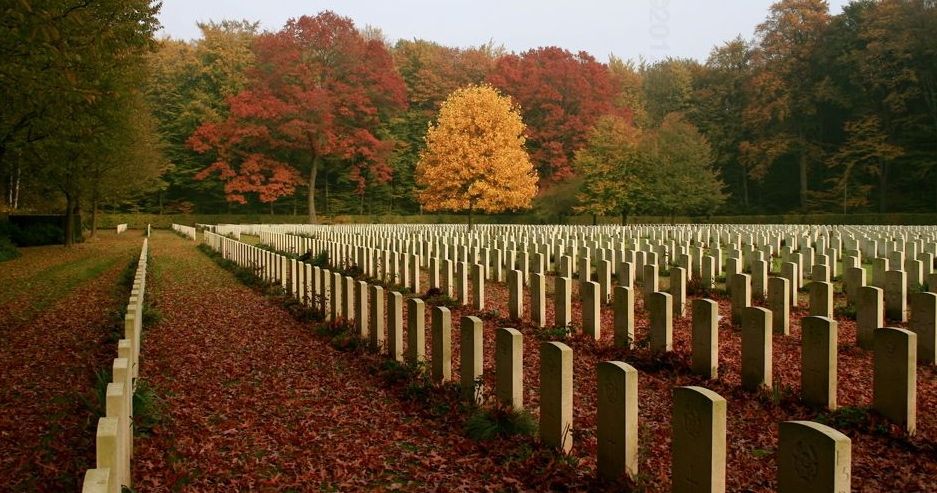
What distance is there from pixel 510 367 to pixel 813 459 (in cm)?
230

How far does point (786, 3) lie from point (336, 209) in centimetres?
3780

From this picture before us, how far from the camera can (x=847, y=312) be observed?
357 inches

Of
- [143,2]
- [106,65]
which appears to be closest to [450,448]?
[106,65]

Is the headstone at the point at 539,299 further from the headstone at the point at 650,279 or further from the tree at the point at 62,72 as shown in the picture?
the tree at the point at 62,72

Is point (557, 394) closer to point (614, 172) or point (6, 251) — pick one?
point (6, 251)

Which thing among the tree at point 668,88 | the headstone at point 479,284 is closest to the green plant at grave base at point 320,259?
the headstone at point 479,284

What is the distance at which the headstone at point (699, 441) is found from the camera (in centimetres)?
298

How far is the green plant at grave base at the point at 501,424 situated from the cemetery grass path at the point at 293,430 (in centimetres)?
11

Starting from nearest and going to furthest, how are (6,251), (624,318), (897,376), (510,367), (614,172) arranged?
(897,376) < (510,367) < (624,318) < (6,251) < (614,172)

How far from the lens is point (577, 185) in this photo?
45.0 m

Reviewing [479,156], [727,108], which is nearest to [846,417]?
[479,156]

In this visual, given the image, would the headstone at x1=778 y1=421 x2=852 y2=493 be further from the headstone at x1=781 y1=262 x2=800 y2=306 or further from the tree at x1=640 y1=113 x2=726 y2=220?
the tree at x1=640 y1=113 x2=726 y2=220

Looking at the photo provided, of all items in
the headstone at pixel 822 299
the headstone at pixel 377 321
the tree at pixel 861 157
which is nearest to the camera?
the headstone at pixel 377 321

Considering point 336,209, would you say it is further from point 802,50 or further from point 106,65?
point 106,65
